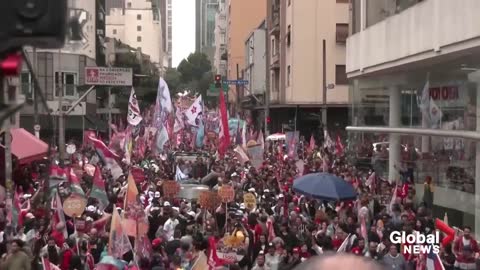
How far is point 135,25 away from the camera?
150 meters

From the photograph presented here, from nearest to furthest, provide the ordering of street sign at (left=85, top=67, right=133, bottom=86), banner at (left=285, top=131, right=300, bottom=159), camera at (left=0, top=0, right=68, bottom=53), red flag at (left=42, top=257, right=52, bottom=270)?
camera at (left=0, top=0, right=68, bottom=53), red flag at (left=42, top=257, right=52, bottom=270), banner at (left=285, top=131, right=300, bottom=159), street sign at (left=85, top=67, right=133, bottom=86)

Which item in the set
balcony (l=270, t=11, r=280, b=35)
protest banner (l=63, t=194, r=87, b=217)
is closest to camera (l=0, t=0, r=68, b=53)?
protest banner (l=63, t=194, r=87, b=217)

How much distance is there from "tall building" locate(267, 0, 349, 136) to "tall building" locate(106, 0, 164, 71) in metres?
98.2

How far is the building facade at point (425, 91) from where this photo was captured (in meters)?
18.1

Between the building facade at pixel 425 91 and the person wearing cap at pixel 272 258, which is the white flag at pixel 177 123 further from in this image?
the person wearing cap at pixel 272 258

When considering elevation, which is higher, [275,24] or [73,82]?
[275,24]

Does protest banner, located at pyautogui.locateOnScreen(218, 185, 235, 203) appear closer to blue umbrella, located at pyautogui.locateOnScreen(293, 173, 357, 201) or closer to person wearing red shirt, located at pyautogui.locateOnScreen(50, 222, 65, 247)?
blue umbrella, located at pyautogui.locateOnScreen(293, 173, 357, 201)

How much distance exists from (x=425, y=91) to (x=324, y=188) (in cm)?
631

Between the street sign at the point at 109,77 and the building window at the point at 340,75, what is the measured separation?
56.9ft

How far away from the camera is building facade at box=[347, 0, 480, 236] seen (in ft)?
59.4

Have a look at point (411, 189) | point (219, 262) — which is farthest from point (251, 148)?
point (219, 262)

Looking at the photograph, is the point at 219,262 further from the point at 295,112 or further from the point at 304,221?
the point at 295,112

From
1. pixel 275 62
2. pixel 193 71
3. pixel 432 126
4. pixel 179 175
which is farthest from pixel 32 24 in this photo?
pixel 193 71

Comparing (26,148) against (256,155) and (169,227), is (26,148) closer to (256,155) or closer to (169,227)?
(256,155)
